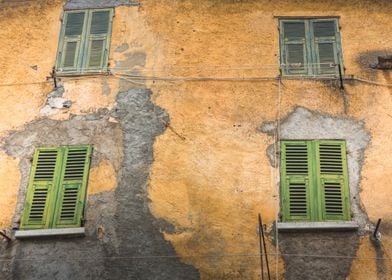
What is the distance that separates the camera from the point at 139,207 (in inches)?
395

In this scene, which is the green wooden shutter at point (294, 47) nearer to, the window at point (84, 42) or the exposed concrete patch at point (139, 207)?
the exposed concrete patch at point (139, 207)

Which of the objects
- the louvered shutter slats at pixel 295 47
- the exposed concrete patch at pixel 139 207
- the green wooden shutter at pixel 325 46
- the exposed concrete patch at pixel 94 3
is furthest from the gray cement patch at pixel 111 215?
the green wooden shutter at pixel 325 46

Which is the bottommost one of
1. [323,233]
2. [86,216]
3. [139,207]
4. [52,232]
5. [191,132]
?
[52,232]

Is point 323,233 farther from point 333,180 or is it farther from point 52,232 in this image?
point 52,232

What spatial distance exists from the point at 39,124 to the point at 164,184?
236cm

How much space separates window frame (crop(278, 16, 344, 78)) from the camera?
11.1 m

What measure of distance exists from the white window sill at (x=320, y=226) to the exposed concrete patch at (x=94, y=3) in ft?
16.6

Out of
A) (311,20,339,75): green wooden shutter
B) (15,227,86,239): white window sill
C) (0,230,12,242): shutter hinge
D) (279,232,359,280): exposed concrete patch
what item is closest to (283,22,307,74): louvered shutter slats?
(311,20,339,75): green wooden shutter

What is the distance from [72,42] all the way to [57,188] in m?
2.83

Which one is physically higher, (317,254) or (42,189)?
(42,189)

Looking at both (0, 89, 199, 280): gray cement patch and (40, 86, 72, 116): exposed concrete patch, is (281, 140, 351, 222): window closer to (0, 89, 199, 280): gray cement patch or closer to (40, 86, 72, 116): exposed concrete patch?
(0, 89, 199, 280): gray cement patch

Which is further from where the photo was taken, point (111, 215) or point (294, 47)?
point (294, 47)

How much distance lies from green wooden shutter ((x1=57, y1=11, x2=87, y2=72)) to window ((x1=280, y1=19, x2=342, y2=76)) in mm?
3458

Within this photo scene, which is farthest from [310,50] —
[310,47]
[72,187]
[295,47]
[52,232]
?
[52,232]
